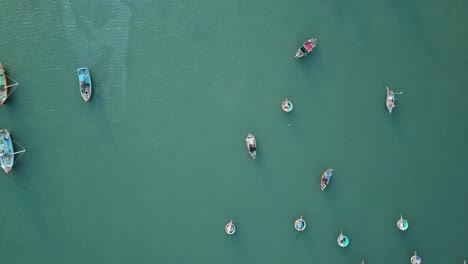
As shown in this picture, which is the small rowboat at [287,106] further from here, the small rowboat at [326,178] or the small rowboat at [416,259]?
the small rowboat at [416,259]

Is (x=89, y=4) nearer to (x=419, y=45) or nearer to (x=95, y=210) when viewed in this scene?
(x=95, y=210)

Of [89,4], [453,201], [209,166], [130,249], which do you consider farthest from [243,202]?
[89,4]

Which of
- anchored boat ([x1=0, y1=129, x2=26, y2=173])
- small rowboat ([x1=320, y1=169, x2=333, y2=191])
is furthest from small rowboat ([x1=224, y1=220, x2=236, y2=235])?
anchored boat ([x1=0, y1=129, x2=26, y2=173])

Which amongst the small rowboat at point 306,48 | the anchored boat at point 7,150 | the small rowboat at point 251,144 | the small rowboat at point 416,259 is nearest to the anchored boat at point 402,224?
the small rowboat at point 416,259

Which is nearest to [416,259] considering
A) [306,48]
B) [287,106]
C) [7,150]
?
[287,106]

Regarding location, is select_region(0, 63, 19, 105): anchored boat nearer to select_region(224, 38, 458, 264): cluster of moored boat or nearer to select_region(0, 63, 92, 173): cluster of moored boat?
select_region(0, 63, 92, 173): cluster of moored boat

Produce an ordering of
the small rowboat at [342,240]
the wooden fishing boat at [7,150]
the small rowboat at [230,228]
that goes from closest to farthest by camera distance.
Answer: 1. the wooden fishing boat at [7,150]
2. the small rowboat at [230,228]
3. the small rowboat at [342,240]
